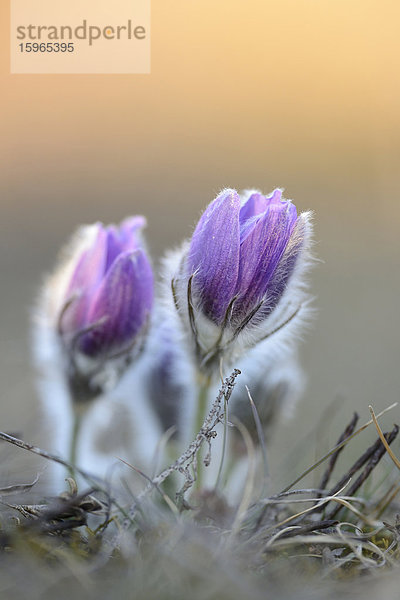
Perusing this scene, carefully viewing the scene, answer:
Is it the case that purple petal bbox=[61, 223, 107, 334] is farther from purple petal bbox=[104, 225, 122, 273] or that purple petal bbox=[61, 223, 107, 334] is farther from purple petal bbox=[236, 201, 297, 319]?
purple petal bbox=[236, 201, 297, 319]

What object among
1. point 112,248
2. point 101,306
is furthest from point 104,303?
point 112,248

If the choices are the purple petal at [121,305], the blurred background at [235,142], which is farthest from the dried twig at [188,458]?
the blurred background at [235,142]

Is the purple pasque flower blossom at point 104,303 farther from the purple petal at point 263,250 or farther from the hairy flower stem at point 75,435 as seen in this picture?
the purple petal at point 263,250

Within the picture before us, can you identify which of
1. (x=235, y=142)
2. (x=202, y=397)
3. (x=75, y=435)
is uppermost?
(x=235, y=142)

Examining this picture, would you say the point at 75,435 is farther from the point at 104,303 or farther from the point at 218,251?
the point at 218,251

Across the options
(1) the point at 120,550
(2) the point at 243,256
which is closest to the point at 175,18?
(2) the point at 243,256
